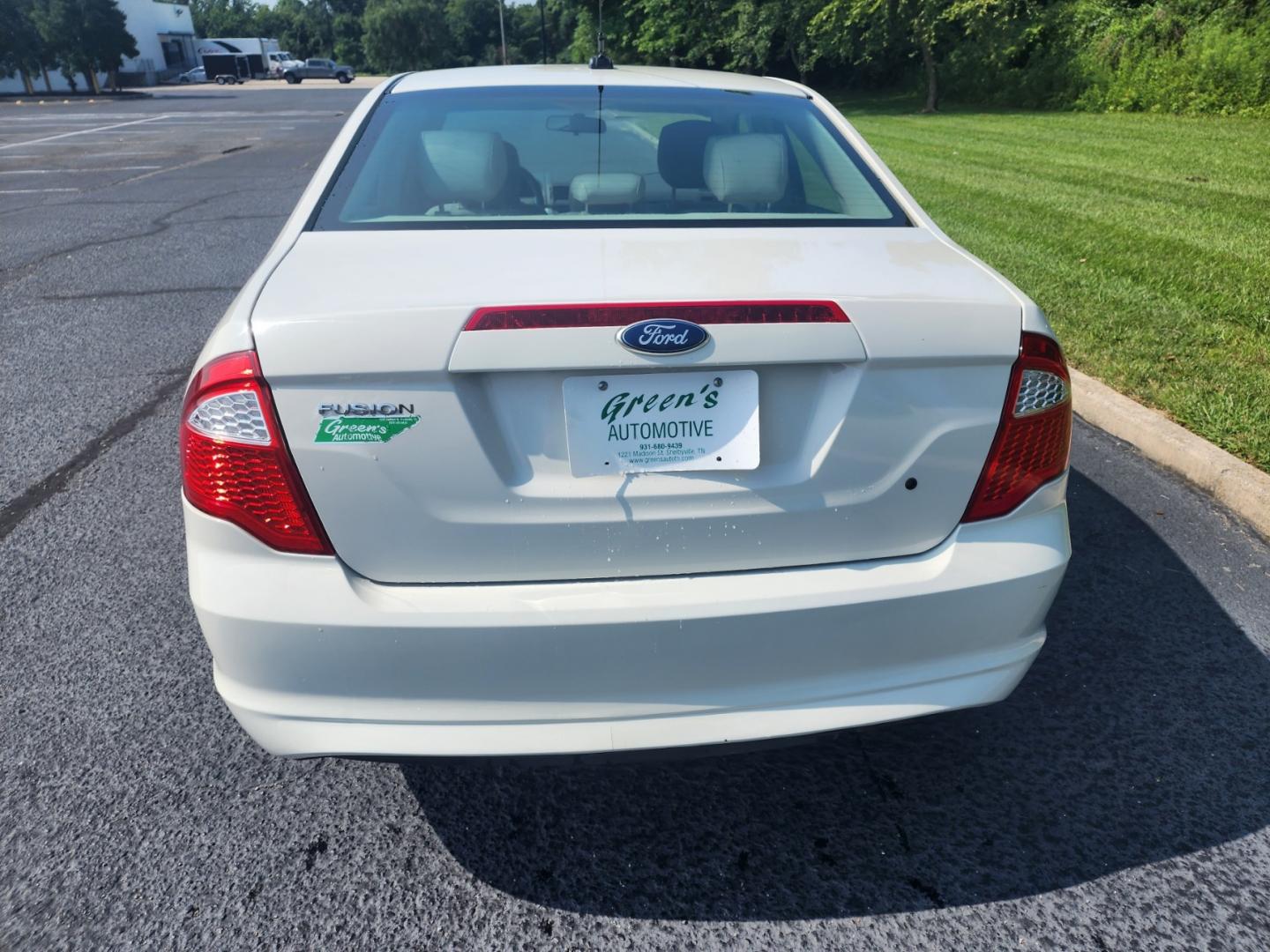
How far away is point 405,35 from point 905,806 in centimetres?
9762

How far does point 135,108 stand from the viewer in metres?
37.0

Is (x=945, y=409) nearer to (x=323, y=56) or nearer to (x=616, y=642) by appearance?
(x=616, y=642)

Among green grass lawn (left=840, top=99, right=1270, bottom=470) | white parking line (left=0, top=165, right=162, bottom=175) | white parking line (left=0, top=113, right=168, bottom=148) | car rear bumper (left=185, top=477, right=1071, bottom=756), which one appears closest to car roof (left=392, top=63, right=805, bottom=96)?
car rear bumper (left=185, top=477, right=1071, bottom=756)

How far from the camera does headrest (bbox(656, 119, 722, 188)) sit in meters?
2.68

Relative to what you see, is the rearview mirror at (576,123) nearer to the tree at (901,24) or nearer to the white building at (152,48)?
the tree at (901,24)

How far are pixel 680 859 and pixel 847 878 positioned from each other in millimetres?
367

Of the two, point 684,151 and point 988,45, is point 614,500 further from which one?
point 988,45

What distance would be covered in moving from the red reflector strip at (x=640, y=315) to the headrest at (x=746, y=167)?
93 cm

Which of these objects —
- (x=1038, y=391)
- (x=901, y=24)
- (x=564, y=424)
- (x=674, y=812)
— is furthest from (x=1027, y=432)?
(x=901, y=24)

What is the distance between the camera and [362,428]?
1.72 meters

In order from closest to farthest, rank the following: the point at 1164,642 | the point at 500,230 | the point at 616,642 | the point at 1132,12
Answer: the point at 616,642
the point at 500,230
the point at 1164,642
the point at 1132,12

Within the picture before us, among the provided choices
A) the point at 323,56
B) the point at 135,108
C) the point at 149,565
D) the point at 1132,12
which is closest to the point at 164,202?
the point at 149,565

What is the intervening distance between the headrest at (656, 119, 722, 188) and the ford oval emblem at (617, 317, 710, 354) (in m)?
1.06

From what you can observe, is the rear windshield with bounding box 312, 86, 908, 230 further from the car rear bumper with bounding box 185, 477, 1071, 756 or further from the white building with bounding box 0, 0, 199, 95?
the white building with bounding box 0, 0, 199, 95
